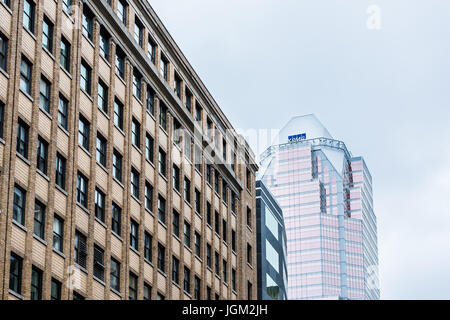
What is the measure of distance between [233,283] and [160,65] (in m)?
19.5

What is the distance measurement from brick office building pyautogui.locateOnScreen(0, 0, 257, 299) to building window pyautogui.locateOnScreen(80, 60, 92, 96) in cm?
6

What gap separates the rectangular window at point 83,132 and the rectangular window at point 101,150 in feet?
4.51

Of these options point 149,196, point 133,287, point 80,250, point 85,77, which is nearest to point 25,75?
point 85,77

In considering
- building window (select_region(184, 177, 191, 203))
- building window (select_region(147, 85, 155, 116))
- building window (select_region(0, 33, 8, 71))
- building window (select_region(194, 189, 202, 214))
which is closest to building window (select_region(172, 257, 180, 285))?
building window (select_region(184, 177, 191, 203))

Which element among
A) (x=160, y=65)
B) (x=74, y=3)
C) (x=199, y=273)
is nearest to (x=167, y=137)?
(x=160, y=65)

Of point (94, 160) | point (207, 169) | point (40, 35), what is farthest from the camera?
point (207, 169)

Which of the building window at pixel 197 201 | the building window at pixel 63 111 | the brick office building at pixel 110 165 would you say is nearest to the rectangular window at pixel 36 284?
the brick office building at pixel 110 165

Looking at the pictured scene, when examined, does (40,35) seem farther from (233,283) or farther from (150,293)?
(233,283)

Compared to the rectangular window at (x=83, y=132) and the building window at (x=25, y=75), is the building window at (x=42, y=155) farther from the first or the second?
the rectangular window at (x=83, y=132)

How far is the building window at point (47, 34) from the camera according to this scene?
45588mm

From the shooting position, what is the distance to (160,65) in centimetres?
6144

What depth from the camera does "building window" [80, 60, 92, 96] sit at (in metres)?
49.6

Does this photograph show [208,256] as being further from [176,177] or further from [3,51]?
[3,51]

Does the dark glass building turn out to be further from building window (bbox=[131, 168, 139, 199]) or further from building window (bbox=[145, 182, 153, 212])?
building window (bbox=[131, 168, 139, 199])
